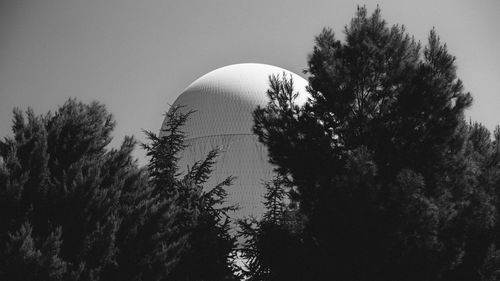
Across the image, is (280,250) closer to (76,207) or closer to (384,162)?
(384,162)

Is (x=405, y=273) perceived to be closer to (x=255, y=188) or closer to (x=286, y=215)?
(x=286, y=215)

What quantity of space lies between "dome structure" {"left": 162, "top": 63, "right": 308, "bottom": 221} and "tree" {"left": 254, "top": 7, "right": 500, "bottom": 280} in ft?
28.4

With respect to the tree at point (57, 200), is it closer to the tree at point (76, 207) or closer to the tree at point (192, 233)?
the tree at point (76, 207)

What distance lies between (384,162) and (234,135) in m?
11.7

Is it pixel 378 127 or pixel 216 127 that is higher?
pixel 216 127

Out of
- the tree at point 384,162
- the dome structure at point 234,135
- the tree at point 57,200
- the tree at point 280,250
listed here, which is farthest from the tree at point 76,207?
the dome structure at point 234,135

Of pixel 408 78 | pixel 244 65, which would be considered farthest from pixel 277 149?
pixel 244 65

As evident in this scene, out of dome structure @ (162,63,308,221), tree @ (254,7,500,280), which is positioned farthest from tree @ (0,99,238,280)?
dome structure @ (162,63,308,221)

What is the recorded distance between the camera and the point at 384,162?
36.0 feet

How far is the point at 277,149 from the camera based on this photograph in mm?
11828

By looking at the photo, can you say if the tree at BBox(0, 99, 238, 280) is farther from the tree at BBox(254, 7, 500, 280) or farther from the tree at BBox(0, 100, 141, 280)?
the tree at BBox(254, 7, 500, 280)

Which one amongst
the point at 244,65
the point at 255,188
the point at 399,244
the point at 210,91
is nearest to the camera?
the point at 399,244

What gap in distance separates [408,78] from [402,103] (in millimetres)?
682

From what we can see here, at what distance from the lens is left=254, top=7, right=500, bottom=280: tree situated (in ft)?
31.3
